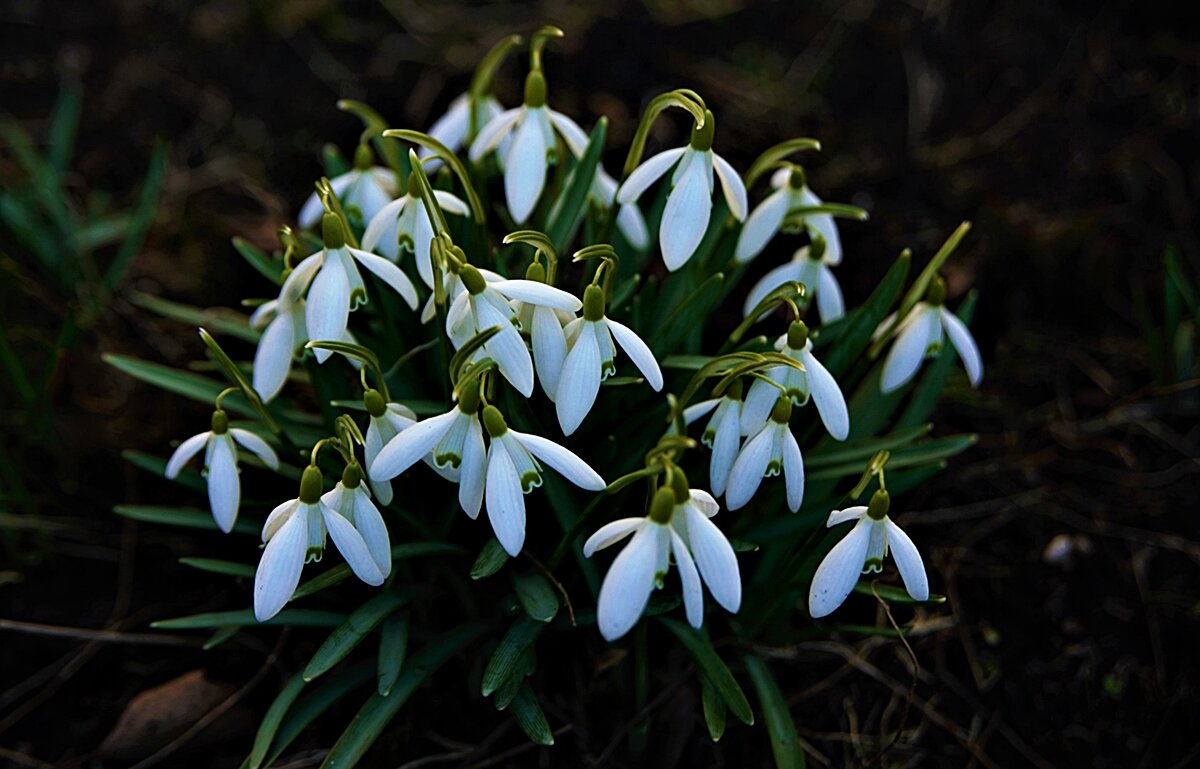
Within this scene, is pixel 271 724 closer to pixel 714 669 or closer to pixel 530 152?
pixel 714 669

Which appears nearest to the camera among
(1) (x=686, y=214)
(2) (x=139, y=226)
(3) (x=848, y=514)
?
(3) (x=848, y=514)

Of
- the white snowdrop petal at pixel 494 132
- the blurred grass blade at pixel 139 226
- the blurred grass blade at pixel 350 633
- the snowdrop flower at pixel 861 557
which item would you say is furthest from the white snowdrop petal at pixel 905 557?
the blurred grass blade at pixel 139 226

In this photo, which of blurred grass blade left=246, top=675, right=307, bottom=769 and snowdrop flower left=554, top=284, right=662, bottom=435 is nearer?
snowdrop flower left=554, top=284, right=662, bottom=435

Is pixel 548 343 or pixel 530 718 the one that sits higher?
pixel 548 343

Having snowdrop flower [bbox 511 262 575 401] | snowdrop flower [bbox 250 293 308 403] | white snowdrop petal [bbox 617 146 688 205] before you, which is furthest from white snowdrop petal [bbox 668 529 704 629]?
snowdrop flower [bbox 250 293 308 403]

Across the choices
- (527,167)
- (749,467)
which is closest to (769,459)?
(749,467)

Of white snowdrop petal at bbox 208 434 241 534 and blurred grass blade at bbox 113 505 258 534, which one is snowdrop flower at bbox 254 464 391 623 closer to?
white snowdrop petal at bbox 208 434 241 534

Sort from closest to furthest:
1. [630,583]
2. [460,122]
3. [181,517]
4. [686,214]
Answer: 1. [630,583]
2. [686,214]
3. [181,517]
4. [460,122]
